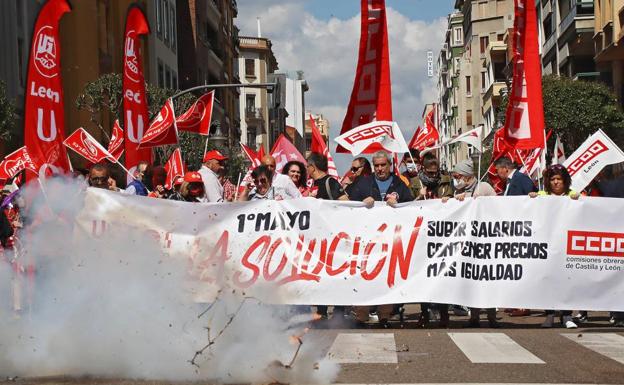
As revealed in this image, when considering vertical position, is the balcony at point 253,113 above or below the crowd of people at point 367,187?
above

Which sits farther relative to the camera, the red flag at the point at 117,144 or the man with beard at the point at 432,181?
the red flag at the point at 117,144

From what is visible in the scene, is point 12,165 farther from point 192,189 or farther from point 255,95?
point 255,95

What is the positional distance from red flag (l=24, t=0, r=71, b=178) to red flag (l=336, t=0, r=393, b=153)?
16.1 ft

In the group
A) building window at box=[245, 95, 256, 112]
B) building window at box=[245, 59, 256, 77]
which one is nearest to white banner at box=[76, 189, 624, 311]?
building window at box=[245, 95, 256, 112]

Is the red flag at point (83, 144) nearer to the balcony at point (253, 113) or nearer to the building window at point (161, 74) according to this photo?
the building window at point (161, 74)

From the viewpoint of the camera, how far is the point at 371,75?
54.5ft

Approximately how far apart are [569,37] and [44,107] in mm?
46501

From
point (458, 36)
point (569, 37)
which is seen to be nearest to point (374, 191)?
point (569, 37)

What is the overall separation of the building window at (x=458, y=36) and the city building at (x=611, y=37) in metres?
78.4

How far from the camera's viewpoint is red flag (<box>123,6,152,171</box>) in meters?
17.1

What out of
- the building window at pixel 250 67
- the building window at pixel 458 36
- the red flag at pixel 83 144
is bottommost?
the red flag at pixel 83 144

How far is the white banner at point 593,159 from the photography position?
14.9 meters

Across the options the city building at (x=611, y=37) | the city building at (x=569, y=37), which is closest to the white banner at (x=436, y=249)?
the city building at (x=611, y=37)

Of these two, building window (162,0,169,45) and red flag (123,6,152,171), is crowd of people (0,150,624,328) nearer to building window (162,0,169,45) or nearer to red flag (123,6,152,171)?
red flag (123,6,152,171)
